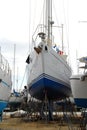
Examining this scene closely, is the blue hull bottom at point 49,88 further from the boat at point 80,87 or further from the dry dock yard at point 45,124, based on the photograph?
the boat at point 80,87

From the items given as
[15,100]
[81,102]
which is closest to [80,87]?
[81,102]

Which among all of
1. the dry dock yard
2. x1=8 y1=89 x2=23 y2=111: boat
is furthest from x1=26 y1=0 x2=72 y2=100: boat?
x1=8 y1=89 x2=23 y2=111: boat

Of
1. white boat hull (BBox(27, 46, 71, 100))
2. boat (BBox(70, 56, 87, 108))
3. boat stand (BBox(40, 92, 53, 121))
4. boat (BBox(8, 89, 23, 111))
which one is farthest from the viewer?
boat (BBox(8, 89, 23, 111))

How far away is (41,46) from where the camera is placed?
72.2 ft

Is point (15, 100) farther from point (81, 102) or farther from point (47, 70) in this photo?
point (81, 102)

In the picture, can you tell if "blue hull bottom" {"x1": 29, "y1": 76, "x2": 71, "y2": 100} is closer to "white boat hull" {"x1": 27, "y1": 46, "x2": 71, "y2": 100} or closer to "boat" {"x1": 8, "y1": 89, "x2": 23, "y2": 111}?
"white boat hull" {"x1": 27, "y1": 46, "x2": 71, "y2": 100}

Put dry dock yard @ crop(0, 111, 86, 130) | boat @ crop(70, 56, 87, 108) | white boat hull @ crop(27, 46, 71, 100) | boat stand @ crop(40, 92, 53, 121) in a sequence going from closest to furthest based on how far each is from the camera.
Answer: boat @ crop(70, 56, 87, 108) < dry dock yard @ crop(0, 111, 86, 130) < white boat hull @ crop(27, 46, 71, 100) < boat stand @ crop(40, 92, 53, 121)

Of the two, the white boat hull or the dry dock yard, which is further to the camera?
the white boat hull

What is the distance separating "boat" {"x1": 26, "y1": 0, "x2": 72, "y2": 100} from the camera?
2186 cm

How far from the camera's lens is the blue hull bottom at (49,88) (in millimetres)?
21903

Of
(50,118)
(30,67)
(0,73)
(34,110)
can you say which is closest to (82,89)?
(0,73)

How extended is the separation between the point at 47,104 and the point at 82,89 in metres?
7.25

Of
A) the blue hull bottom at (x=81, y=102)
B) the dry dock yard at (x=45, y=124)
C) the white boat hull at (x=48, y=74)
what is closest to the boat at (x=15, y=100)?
the dry dock yard at (x=45, y=124)

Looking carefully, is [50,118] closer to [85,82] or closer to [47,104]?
[47,104]
